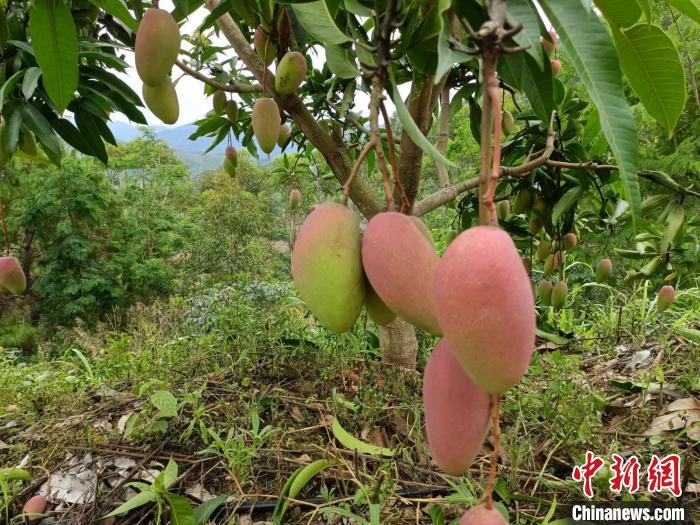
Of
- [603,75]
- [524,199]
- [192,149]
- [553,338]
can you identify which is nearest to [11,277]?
[603,75]

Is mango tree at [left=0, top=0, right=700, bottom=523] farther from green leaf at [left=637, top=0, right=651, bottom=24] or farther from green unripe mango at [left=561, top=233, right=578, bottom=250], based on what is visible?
green unripe mango at [left=561, top=233, right=578, bottom=250]

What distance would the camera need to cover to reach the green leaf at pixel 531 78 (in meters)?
0.48

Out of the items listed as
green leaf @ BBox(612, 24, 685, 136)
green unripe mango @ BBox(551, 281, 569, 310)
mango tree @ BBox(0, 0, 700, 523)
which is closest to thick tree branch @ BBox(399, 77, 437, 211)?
mango tree @ BBox(0, 0, 700, 523)

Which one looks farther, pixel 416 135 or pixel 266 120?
pixel 266 120

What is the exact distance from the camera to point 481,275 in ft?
0.91

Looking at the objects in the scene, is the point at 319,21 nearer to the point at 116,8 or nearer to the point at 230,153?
the point at 116,8

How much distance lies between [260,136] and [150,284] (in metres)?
8.02

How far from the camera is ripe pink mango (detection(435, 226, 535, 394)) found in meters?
0.28

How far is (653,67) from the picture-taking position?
0.46 m

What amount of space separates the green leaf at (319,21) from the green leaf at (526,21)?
0.17 m

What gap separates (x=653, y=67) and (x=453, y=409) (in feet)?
1.24

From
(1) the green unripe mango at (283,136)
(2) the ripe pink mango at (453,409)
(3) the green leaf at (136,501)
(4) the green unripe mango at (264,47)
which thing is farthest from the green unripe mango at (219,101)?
(2) the ripe pink mango at (453,409)

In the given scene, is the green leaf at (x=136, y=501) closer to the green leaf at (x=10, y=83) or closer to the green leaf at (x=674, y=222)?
the green leaf at (x=10, y=83)

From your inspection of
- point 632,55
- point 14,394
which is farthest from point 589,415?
point 14,394
